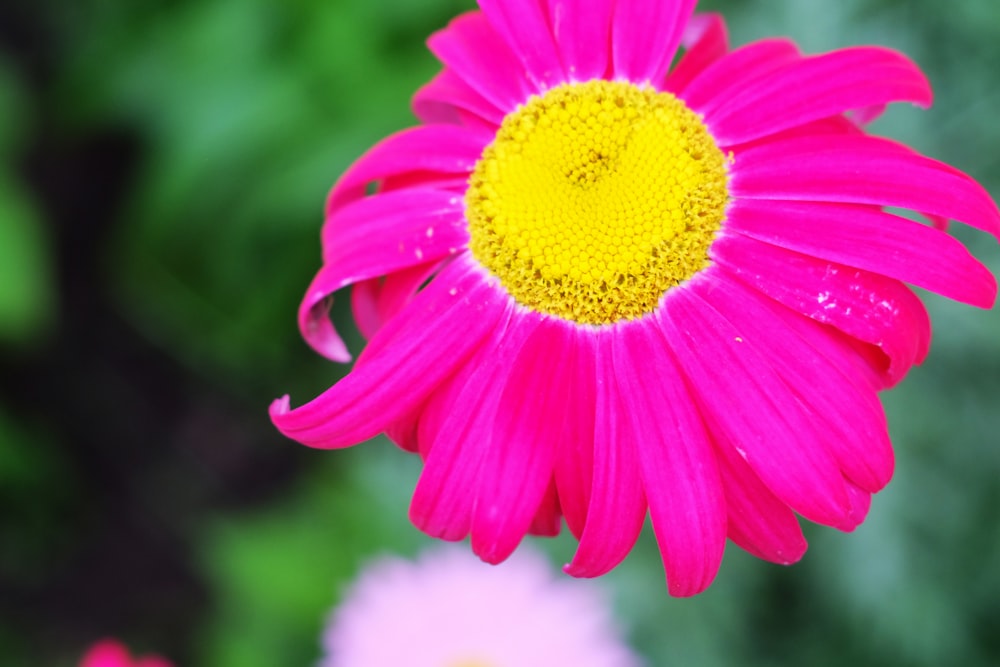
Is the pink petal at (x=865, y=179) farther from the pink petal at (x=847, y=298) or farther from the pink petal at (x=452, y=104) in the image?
the pink petal at (x=452, y=104)

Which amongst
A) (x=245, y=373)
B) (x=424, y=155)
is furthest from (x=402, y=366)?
(x=245, y=373)

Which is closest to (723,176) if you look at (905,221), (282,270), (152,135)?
(905,221)

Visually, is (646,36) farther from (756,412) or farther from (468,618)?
(468,618)

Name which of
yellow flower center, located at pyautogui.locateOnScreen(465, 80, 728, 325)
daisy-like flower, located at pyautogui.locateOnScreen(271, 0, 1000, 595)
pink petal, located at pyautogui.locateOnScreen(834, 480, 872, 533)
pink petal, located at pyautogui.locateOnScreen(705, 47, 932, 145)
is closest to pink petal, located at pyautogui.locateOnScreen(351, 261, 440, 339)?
daisy-like flower, located at pyautogui.locateOnScreen(271, 0, 1000, 595)

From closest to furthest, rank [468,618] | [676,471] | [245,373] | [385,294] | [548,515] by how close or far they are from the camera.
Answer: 1. [676,471]
2. [548,515]
3. [385,294]
4. [468,618]
5. [245,373]

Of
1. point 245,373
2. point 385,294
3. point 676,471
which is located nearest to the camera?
point 676,471

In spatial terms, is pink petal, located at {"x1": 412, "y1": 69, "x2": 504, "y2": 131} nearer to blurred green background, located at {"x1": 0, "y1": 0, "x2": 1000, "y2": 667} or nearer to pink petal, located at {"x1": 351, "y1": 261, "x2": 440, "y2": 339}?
pink petal, located at {"x1": 351, "y1": 261, "x2": 440, "y2": 339}

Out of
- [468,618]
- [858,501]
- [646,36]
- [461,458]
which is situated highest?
[646,36]
